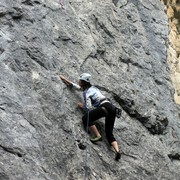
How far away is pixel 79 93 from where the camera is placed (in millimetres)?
10078

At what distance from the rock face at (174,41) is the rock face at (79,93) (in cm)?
119

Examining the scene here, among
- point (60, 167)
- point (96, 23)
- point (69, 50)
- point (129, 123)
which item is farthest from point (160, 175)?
point (96, 23)

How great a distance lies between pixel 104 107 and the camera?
30.9 feet

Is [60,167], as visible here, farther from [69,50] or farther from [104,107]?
[69,50]

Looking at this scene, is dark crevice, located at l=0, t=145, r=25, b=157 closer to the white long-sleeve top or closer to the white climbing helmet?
the white long-sleeve top

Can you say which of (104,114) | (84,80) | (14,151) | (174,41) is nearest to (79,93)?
(84,80)

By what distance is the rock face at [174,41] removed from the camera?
14526 mm

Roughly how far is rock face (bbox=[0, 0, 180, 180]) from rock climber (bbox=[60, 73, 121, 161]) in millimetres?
188

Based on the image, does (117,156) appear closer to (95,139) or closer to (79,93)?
(95,139)

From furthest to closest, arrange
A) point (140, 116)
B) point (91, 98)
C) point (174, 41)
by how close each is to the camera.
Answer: point (174, 41)
point (140, 116)
point (91, 98)

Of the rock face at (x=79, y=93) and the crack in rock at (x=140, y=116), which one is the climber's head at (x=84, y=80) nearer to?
the rock face at (x=79, y=93)

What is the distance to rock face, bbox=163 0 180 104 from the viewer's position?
14.5 metres

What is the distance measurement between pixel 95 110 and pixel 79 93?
816 mm

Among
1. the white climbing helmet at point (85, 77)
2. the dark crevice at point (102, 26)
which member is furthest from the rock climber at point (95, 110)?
the dark crevice at point (102, 26)
